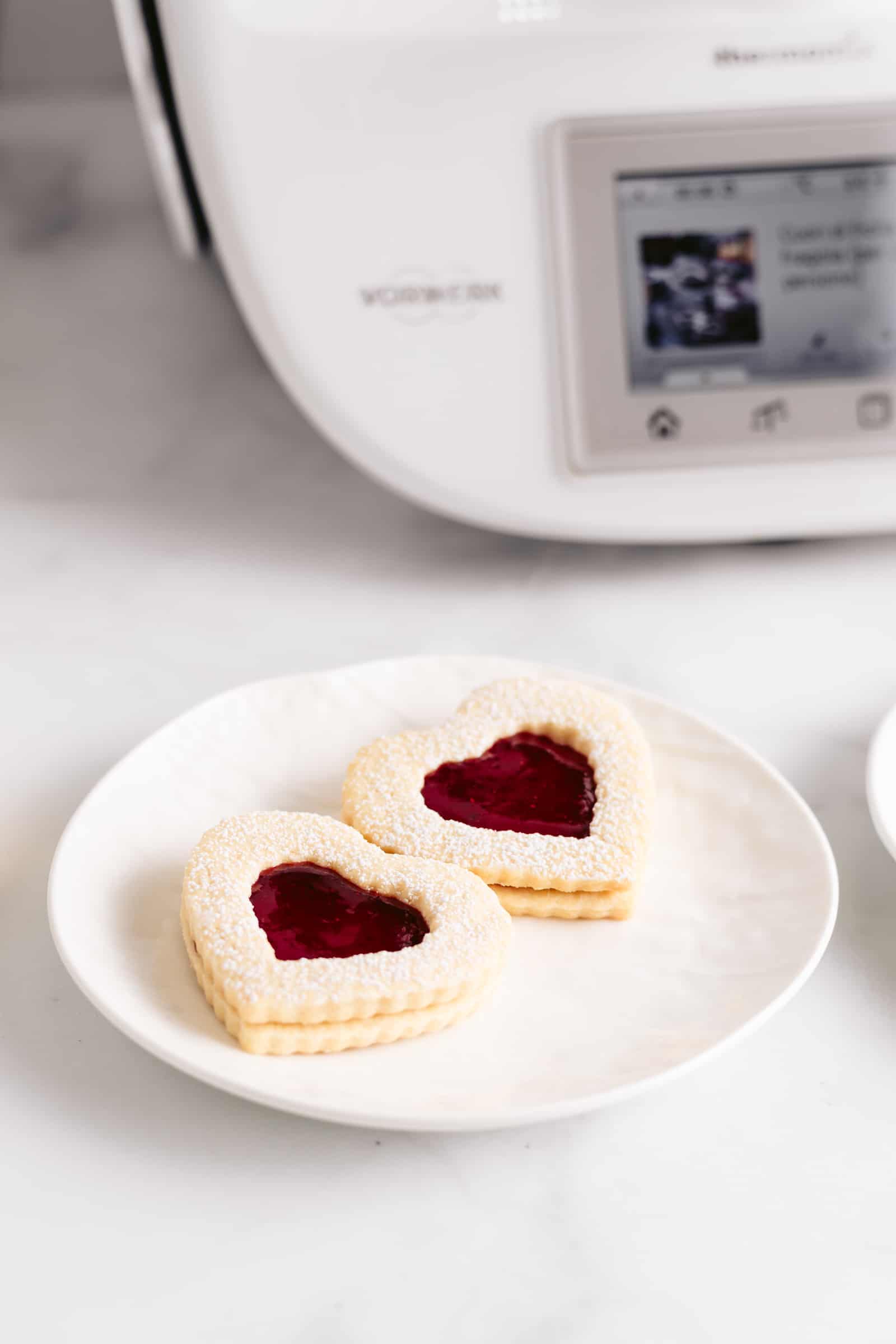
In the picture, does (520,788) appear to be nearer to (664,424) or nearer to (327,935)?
(327,935)

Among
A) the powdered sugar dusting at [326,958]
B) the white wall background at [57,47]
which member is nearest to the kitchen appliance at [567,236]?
the powdered sugar dusting at [326,958]

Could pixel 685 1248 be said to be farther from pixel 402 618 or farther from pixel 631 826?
pixel 402 618

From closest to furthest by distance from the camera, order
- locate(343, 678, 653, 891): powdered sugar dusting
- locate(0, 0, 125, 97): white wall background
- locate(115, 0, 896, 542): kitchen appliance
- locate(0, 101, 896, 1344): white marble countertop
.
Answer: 1. locate(0, 101, 896, 1344): white marble countertop
2. locate(343, 678, 653, 891): powdered sugar dusting
3. locate(115, 0, 896, 542): kitchen appliance
4. locate(0, 0, 125, 97): white wall background

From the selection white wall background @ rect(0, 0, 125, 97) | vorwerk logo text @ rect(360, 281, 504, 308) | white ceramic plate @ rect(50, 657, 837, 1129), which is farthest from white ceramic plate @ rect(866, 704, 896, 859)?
white wall background @ rect(0, 0, 125, 97)

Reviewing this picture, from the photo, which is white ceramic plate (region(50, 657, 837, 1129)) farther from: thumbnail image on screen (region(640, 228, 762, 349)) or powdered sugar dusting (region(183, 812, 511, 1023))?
thumbnail image on screen (region(640, 228, 762, 349))

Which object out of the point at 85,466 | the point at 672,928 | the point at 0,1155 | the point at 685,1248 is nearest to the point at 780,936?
the point at 672,928
